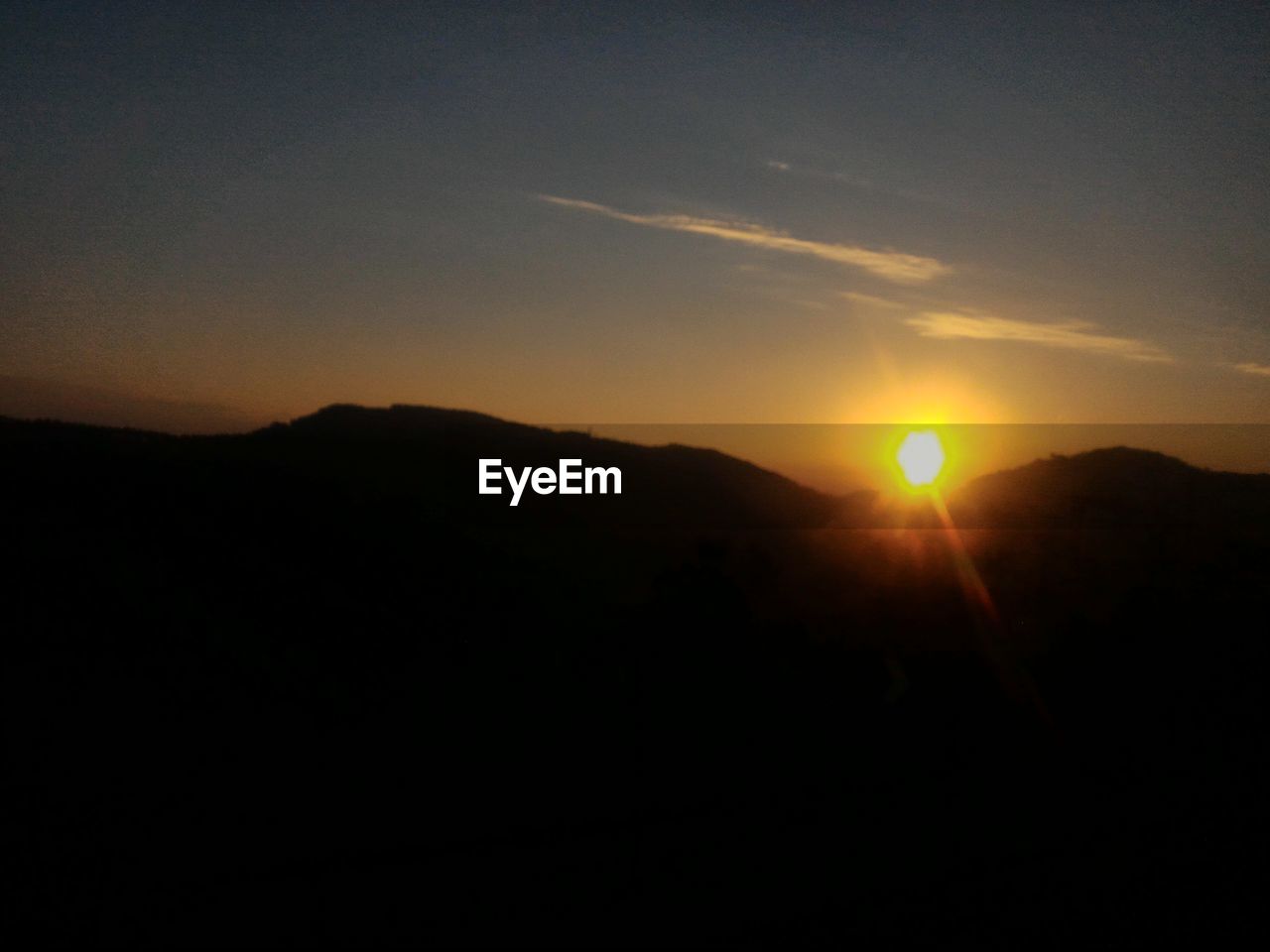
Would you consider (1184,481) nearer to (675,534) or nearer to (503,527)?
(675,534)

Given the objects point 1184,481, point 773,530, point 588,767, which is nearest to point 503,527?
point 773,530

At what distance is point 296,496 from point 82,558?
974 centimetres

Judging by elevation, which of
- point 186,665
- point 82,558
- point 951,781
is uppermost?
point 82,558

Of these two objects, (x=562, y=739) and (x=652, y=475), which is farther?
(x=652, y=475)

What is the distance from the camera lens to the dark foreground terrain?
10.4 metres

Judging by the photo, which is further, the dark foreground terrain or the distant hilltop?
the distant hilltop

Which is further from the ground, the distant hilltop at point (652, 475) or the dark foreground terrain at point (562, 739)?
the distant hilltop at point (652, 475)

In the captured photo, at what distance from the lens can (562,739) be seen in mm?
15617

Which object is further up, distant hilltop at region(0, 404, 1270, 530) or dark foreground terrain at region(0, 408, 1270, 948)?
distant hilltop at region(0, 404, 1270, 530)

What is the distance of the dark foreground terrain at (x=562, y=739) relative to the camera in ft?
34.0

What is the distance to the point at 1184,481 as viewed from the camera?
6109 centimetres

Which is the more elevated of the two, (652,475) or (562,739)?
(652,475)

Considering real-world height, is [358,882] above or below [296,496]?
below

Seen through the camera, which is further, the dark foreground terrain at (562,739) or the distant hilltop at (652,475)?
the distant hilltop at (652,475)
